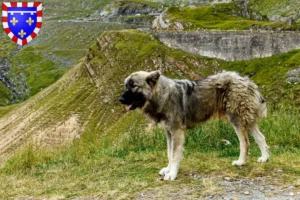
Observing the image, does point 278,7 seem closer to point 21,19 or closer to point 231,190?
point 21,19

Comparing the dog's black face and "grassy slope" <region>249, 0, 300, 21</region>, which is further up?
the dog's black face

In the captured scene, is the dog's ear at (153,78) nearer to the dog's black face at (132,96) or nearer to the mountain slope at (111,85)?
the dog's black face at (132,96)

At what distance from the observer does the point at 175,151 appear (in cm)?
878

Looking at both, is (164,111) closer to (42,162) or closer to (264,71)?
(42,162)

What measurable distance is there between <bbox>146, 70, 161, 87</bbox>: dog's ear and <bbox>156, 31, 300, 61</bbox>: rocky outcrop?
1686 inches

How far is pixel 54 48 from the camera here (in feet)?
630

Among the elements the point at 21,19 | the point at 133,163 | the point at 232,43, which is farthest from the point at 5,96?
the point at 133,163

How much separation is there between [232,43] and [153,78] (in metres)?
44.3

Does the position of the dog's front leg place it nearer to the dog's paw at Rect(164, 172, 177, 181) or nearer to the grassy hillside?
the dog's paw at Rect(164, 172, 177, 181)

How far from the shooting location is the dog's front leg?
28.2 feet

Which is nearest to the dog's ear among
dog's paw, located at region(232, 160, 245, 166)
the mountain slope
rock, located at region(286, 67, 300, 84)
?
dog's paw, located at region(232, 160, 245, 166)

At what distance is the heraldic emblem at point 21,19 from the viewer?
18.1m

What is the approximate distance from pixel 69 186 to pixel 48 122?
40.2m

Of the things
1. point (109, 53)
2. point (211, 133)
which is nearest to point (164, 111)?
point (211, 133)
